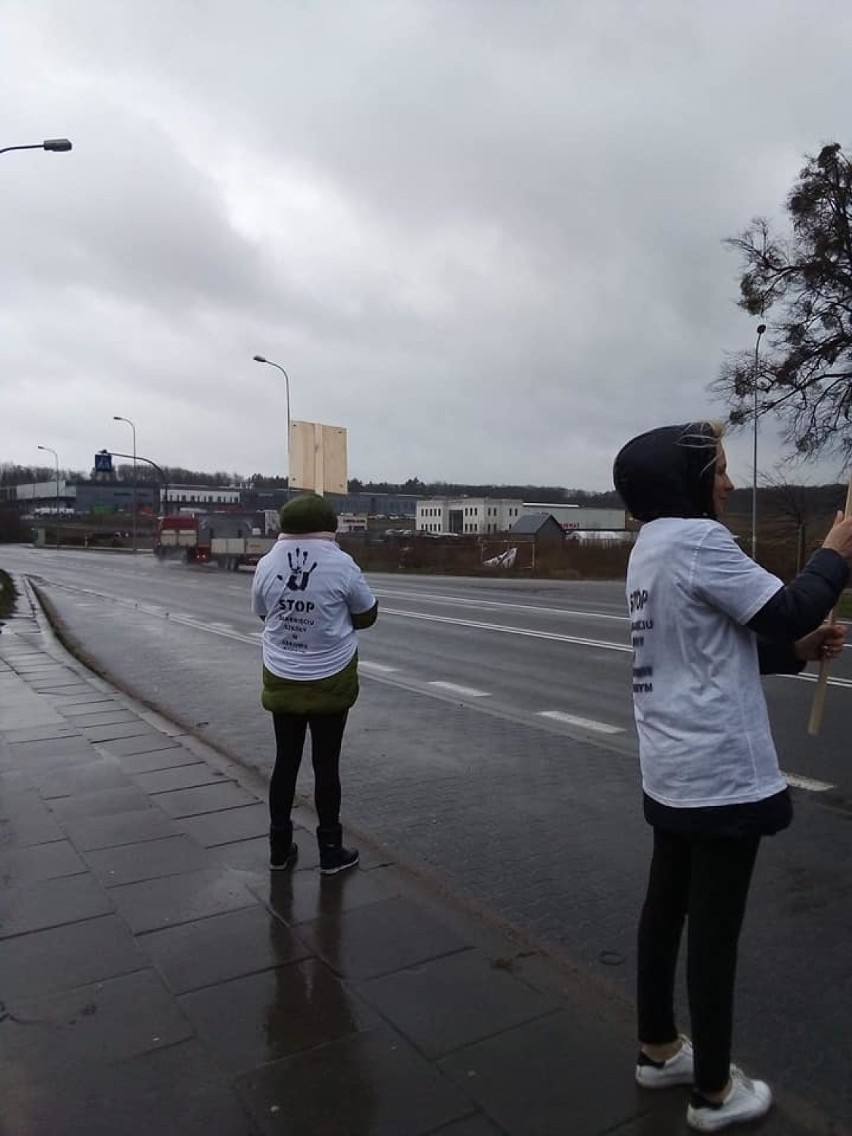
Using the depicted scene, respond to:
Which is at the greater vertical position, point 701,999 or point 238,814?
point 701,999

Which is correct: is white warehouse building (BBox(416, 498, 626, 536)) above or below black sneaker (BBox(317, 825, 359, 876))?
above

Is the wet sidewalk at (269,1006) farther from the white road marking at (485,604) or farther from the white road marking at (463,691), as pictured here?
the white road marking at (485,604)

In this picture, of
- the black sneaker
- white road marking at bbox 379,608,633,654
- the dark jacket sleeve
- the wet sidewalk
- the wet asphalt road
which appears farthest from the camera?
white road marking at bbox 379,608,633,654

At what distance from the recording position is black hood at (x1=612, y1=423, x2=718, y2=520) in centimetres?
245

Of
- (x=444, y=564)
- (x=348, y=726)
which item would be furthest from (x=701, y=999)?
(x=444, y=564)

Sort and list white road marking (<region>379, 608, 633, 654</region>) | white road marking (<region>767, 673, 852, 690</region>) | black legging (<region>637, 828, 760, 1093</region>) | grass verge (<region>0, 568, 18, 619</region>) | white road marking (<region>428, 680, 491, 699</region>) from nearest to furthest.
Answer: black legging (<region>637, 828, 760, 1093</region>), white road marking (<region>428, 680, 491, 699</region>), white road marking (<region>767, 673, 852, 690</region>), white road marking (<region>379, 608, 633, 654</region>), grass verge (<region>0, 568, 18, 619</region>)

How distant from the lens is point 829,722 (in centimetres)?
780

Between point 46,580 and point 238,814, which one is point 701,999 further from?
point 46,580

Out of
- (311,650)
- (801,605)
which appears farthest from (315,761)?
(801,605)

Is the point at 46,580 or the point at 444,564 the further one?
the point at 444,564

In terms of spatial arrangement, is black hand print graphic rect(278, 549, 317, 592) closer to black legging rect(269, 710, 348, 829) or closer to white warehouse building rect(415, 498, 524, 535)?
black legging rect(269, 710, 348, 829)

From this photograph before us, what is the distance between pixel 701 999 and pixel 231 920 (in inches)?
79.2

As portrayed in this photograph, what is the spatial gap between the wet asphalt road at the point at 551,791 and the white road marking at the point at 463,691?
50 mm

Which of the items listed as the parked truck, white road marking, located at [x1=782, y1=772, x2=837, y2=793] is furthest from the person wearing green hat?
the parked truck
